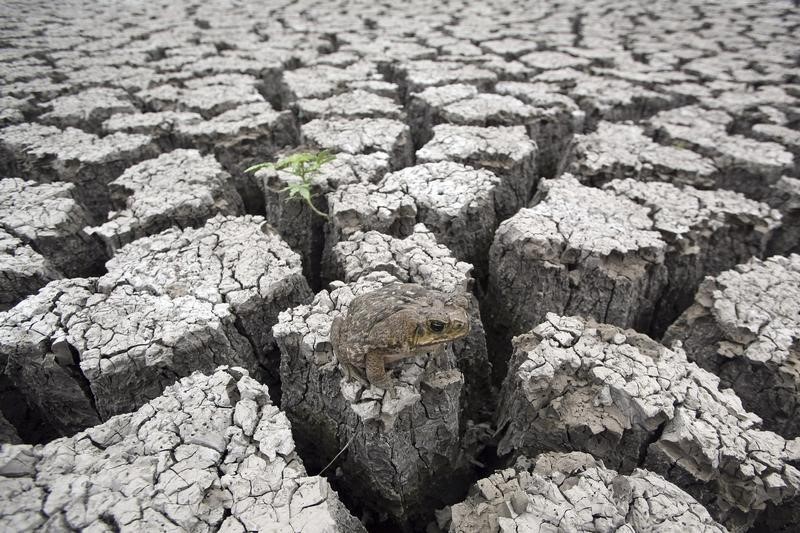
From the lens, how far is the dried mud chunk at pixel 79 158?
3.17 meters

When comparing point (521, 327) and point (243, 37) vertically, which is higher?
point (243, 37)

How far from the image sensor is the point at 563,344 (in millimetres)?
1946

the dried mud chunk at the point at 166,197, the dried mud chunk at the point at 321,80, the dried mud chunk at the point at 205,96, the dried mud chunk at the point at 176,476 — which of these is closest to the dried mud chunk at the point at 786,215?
the dried mud chunk at the point at 176,476

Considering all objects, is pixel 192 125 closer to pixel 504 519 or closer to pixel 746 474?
pixel 504 519

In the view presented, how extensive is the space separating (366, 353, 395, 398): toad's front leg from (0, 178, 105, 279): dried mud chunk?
2.22 metres

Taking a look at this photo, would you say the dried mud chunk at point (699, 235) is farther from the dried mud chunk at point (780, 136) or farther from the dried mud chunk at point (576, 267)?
the dried mud chunk at point (780, 136)

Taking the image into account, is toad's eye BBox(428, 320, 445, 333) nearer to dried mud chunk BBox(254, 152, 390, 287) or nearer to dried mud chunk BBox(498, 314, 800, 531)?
dried mud chunk BBox(498, 314, 800, 531)

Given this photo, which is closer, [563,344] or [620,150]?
[563,344]

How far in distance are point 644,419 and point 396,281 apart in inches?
47.8

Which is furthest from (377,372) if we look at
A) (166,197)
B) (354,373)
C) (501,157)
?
(501,157)

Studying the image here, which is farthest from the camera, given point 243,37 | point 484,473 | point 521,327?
point 243,37

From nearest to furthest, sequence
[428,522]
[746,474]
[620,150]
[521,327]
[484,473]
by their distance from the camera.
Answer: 1. [746,474]
2. [428,522]
3. [484,473]
4. [521,327]
5. [620,150]

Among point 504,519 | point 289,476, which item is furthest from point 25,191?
point 504,519

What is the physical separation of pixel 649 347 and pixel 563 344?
415 millimetres
